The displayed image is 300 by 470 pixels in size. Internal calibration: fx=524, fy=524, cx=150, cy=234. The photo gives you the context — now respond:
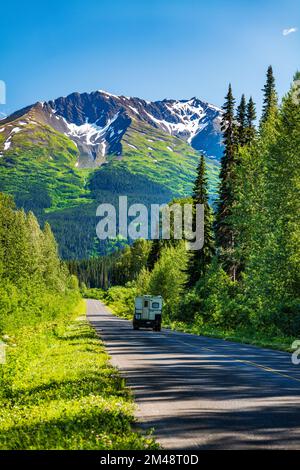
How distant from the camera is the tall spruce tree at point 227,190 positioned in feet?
157

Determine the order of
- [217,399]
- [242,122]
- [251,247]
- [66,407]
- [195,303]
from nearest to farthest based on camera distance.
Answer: [66,407] → [217,399] → [251,247] → [195,303] → [242,122]

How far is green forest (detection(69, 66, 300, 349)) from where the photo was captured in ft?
96.3

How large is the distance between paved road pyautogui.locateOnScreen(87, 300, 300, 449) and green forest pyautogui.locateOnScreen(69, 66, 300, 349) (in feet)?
30.1

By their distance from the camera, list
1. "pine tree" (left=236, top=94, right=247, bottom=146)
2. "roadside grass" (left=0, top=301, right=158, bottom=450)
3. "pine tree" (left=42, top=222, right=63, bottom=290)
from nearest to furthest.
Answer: "roadside grass" (left=0, top=301, right=158, bottom=450), "pine tree" (left=236, top=94, right=247, bottom=146), "pine tree" (left=42, top=222, right=63, bottom=290)

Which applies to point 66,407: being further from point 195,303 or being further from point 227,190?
point 227,190

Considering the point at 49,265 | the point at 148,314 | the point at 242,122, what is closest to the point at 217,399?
the point at 148,314

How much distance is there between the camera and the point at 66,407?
965cm

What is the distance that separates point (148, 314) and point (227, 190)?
47.5 feet

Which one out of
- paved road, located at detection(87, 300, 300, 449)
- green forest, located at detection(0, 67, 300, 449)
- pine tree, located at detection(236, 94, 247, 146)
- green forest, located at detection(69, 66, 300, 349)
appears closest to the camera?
paved road, located at detection(87, 300, 300, 449)

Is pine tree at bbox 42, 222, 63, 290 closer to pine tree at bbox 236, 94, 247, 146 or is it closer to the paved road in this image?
pine tree at bbox 236, 94, 247, 146

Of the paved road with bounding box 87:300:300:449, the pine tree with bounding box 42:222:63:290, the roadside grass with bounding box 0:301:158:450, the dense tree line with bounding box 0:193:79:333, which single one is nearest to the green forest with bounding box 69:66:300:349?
the paved road with bounding box 87:300:300:449

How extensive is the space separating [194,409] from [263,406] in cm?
144

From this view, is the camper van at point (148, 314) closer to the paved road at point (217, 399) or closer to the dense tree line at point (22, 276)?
the dense tree line at point (22, 276)
